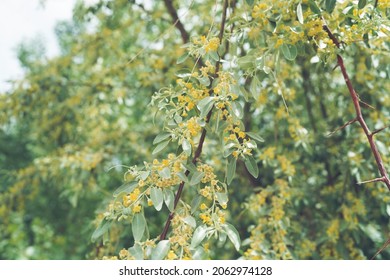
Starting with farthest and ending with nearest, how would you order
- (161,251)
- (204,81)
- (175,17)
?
(175,17) → (204,81) → (161,251)

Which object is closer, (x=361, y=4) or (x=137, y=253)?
(x=137, y=253)

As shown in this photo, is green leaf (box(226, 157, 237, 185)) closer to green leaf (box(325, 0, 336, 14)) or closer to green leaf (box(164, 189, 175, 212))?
green leaf (box(164, 189, 175, 212))

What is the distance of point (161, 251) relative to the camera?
34.6 inches

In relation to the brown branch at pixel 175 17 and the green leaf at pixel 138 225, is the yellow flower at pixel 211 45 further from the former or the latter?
the brown branch at pixel 175 17

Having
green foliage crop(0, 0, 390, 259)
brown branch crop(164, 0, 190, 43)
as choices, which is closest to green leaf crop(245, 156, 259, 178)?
green foliage crop(0, 0, 390, 259)

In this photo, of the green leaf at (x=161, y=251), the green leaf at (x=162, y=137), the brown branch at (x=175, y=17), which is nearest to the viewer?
the green leaf at (x=161, y=251)

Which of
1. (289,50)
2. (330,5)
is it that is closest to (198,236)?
(289,50)

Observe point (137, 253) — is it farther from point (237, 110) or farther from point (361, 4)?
point (361, 4)

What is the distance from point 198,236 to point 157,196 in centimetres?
10

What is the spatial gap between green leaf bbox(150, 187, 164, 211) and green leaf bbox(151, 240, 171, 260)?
7 centimetres

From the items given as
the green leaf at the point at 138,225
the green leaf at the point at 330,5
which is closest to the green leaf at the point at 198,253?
the green leaf at the point at 138,225

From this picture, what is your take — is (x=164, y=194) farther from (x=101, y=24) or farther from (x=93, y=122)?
(x=101, y=24)

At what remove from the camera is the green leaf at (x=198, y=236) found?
88 cm

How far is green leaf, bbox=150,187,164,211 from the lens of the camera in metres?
0.89
